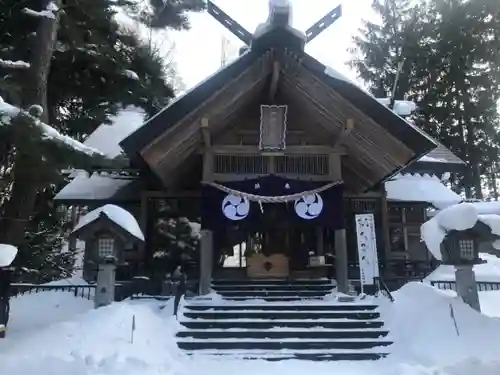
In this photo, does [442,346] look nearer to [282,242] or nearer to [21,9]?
[282,242]

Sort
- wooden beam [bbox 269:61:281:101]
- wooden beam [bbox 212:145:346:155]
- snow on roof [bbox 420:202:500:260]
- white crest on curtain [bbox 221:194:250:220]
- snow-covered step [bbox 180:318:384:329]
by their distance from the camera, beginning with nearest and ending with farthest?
1. snow on roof [bbox 420:202:500:260]
2. snow-covered step [bbox 180:318:384:329]
3. wooden beam [bbox 269:61:281:101]
4. white crest on curtain [bbox 221:194:250:220]
5. wooden beam [bbox 212:145:346:155]

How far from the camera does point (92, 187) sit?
14375 mm

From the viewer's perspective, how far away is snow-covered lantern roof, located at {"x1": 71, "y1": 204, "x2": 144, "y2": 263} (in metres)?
9.14

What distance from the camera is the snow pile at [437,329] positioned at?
23.4 ft

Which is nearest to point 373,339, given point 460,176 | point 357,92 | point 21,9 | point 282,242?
point 357,92

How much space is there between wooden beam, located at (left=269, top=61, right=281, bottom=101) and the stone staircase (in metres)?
4.85

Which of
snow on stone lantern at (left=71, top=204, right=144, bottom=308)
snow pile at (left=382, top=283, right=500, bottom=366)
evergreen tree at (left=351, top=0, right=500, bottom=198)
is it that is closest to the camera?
snow pile at (left=382, top=283, right=500, bottom=366)

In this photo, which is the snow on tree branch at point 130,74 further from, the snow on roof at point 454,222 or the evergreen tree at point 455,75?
the evergreen tree at point 455,75

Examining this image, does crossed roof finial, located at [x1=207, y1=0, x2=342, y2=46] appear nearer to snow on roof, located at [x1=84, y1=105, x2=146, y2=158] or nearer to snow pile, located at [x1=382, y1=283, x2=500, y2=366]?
snow on roof, located at [x1=84, y1=105, x2=146, y2=158]

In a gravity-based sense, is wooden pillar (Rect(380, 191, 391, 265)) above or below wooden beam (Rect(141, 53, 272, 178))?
below

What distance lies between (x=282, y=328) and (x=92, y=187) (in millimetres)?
8280

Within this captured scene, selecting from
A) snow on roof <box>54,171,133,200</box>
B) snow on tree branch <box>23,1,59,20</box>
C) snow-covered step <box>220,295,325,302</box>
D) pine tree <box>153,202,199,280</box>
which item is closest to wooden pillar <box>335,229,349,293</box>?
snow-covered step <box>220,295,325,302</box>

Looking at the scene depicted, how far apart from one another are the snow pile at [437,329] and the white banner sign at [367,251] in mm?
1109

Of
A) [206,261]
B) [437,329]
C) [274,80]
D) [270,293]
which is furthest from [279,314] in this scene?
[274,80]
